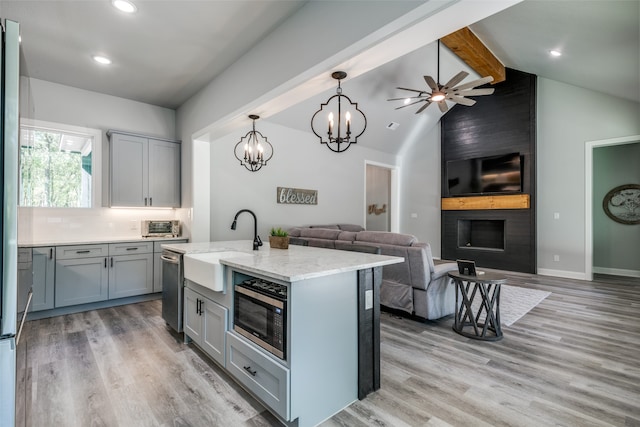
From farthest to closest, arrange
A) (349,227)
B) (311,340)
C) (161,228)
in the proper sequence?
(349,227) < (161,228) < (311,340)

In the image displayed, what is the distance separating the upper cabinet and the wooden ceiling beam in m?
4.51

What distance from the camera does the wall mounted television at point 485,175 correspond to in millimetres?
6152

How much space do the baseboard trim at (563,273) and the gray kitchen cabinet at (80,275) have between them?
24.3 ft

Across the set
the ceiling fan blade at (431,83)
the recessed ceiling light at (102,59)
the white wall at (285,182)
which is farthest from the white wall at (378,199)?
the recessed ceiling light at (102,59)

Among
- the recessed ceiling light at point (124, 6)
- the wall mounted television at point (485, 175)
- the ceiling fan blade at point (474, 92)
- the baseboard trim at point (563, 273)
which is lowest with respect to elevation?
the baseboard trim at point (563, 273)

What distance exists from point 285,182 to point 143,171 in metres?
2.32

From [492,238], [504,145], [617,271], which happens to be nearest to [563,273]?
[617,271]

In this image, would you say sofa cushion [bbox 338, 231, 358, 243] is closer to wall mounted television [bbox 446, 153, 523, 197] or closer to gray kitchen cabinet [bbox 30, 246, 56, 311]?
gray kitchen cabinet [bbox 30, 246, 56, 311]

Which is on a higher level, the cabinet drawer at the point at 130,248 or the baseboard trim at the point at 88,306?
the cabinet drawer at the point at 130,248

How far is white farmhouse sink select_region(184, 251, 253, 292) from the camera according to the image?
213cm

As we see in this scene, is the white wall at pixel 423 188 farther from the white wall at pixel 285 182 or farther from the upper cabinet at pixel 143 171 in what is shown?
the upper cabinet at pixel 143 171

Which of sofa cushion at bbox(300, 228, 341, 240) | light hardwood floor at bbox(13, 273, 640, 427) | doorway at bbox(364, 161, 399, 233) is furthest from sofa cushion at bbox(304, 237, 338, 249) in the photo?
doorway at bbox(364, 161, 399, 233)

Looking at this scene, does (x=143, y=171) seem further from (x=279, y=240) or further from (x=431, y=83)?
(x=431, y=83)

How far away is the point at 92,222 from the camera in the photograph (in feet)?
13.8
